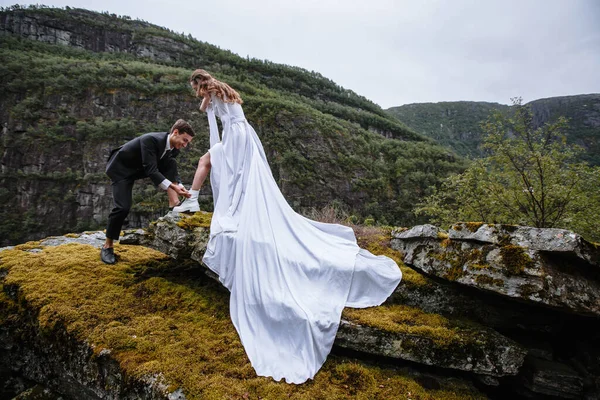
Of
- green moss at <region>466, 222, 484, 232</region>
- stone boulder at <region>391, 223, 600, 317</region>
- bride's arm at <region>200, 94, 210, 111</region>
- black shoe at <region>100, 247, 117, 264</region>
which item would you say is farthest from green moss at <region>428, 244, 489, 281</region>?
black shoe at <region>100, 247, 117, 264</region>

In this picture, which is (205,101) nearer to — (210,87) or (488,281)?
(210,87)

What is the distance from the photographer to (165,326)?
10.7 feet

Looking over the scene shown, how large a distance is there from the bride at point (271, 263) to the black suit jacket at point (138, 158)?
26.7 inches

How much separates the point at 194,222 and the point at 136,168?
1310mm

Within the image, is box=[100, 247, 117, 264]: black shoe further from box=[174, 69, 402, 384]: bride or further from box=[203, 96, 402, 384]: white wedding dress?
box=[203, 96, 402, 384]: white wedding dress

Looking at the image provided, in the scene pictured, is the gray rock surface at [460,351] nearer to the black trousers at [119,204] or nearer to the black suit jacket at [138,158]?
the black suit jacket at [138,158]

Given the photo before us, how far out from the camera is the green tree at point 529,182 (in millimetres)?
8297

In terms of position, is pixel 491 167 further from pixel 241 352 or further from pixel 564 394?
pixel 241 352

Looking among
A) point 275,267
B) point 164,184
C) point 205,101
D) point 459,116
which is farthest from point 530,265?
point 459,116

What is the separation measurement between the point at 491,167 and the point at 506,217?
251cm

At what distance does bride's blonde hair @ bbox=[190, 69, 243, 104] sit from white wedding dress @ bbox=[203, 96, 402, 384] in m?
0.12

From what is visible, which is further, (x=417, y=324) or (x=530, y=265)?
(x=417, y=324)

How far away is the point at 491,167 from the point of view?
11.1 m

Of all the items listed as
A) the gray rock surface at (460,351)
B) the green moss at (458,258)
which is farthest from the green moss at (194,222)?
A: the green moss at (458,258)
